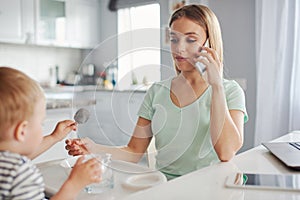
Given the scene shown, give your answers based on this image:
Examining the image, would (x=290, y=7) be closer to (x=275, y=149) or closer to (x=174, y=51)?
(x=275, y=149)

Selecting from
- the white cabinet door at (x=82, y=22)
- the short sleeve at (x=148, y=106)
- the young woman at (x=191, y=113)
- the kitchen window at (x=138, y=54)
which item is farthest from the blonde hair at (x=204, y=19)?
the white cabinet door at (x=82, y=22)

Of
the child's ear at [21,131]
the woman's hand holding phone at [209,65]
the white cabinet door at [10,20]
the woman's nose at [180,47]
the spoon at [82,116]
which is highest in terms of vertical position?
the white cabinet door at [10,20]

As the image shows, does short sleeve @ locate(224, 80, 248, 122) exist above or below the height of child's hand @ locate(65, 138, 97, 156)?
above

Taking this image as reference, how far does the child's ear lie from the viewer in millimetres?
577

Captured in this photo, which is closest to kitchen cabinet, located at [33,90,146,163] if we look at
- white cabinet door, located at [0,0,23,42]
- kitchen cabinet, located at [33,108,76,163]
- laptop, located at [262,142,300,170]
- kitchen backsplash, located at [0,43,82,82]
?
laptop, located at [262,142,300,170]

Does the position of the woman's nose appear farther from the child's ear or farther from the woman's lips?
the child's ear

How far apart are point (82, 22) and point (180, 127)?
145 inches

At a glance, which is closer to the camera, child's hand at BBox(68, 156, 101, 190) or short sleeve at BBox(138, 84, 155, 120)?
child's hand at BBox(68, 156, 101, 190)

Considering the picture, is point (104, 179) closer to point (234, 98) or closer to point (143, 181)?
point (143, 181)

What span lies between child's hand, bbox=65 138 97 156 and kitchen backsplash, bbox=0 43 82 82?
3.45 metres

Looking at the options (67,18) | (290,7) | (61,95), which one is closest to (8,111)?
(290,7)

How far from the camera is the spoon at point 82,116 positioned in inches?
36.3

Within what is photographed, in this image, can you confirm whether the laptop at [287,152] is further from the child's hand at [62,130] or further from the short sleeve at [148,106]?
the child's hand at [62,130]

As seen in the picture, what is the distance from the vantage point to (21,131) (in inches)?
22.9
